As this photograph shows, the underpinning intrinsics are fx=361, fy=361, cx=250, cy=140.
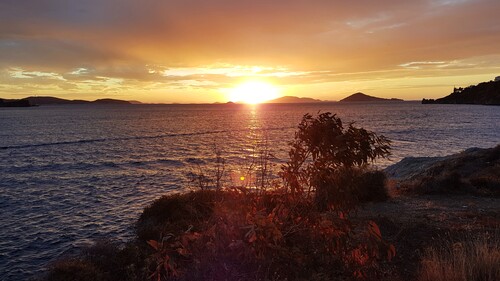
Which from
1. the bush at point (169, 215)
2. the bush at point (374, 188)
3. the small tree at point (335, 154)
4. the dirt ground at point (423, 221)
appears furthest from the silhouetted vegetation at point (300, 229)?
the bush at point (374, 188)

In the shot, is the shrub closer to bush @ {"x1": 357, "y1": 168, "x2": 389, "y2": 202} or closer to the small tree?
the small tree

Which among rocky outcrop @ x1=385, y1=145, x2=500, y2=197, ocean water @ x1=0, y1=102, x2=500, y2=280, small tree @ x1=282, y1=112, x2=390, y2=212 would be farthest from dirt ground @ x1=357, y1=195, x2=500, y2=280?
ocean water @ x1=0, y1=102, x2=500, y2=280

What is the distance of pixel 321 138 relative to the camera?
5.09m

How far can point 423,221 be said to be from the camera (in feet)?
36.0

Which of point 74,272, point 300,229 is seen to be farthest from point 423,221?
point 74,272

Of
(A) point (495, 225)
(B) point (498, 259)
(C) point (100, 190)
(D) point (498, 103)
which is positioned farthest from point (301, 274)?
(D) point (498, 103)

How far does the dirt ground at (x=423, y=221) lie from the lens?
8070mm

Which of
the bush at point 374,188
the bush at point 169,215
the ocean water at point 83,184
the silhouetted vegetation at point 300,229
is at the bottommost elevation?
the ocean water at point 83,184

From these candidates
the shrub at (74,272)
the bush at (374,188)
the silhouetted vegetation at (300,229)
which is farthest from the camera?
the bush at (374,188)

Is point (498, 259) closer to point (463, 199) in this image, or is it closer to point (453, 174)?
point (463, 199)

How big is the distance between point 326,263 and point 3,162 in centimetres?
3800

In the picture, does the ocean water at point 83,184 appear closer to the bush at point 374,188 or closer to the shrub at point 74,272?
the shrub at point 74,272

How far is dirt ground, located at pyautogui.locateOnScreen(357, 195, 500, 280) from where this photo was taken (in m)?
8.07

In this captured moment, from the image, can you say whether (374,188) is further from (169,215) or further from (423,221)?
(169,215)
